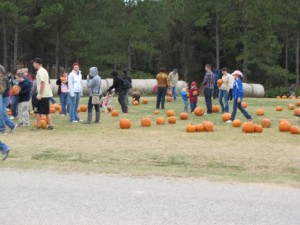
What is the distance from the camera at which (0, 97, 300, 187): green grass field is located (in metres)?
8.88

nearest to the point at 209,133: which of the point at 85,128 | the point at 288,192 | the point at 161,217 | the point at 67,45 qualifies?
the point at 85,128

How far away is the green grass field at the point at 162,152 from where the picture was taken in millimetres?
8883

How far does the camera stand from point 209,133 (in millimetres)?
14008

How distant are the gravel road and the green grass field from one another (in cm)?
68

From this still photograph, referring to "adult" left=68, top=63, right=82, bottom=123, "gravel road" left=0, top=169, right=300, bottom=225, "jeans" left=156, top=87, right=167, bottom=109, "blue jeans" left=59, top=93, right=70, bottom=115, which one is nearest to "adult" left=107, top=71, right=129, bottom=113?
"blue jeans" left=59, top=93, right=70, bottom=115

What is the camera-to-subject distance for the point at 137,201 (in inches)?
266

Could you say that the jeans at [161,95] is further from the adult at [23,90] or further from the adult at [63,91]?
the adult at [23,90]

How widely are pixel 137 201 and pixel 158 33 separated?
1909 inches

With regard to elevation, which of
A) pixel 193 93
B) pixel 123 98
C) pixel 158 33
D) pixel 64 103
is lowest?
pixel 64 103

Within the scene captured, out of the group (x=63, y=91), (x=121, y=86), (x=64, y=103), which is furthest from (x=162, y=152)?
(x=121, y=86)

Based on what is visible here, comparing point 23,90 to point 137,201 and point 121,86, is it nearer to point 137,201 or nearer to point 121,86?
point 121,86

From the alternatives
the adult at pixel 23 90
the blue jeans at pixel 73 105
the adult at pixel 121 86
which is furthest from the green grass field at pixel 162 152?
the adult at pixel 121 86

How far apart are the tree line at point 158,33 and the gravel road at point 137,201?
112 feet

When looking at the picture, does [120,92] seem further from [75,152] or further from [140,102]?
[75,152]
